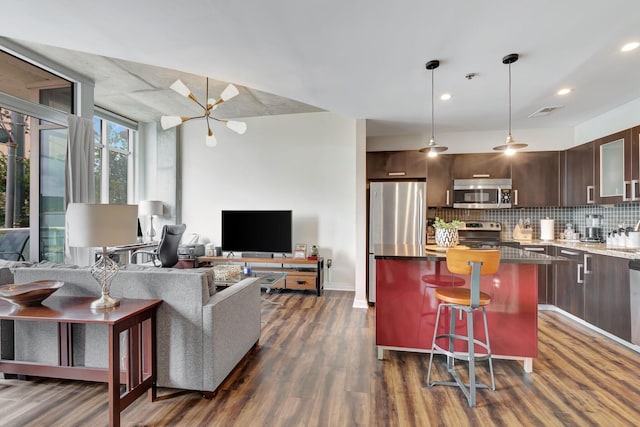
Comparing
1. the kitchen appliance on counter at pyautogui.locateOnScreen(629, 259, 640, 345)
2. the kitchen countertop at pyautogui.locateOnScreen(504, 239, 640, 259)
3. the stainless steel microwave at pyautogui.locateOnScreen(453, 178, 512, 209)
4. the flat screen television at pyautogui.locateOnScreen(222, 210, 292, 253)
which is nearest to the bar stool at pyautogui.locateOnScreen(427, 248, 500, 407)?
the kitchen appliance on counter at pyautogui.locateOnScreen(629, 259, 640, 345)

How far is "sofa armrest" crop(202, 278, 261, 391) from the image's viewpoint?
6.45ft

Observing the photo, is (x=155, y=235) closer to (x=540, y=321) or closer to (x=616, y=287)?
(x=540, y=321)

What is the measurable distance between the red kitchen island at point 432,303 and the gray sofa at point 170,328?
1301mm

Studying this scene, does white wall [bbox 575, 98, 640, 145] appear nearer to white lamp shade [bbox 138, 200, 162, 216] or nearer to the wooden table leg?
the wooden table leg

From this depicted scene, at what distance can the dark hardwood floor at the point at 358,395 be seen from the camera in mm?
1806

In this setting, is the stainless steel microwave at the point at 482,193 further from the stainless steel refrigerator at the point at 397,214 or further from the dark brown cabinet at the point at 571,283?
the dark brown cabinet at the point at 571,283

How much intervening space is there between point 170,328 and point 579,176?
4951mm

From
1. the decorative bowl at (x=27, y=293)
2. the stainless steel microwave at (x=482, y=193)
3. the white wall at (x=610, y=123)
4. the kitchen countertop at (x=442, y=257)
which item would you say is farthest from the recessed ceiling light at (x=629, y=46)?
the decorative bowl at (x=27, y=293)

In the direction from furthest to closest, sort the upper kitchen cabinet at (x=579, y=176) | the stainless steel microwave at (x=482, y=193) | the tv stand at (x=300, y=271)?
the tv stand at (x=300, y=271) < the stainless steel microwave at (x=482, y=193) < the upper kitchen cabinet at (x=579, y=176)

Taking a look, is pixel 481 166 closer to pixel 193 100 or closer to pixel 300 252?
pixel 300 252

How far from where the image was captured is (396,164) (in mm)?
4570

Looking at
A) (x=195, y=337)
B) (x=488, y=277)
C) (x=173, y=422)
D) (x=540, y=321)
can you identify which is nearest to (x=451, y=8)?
(x=488, y=277)

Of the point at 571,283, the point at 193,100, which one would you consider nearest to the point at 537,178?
the point at 571,283

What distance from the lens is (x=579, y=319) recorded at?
3504mm
